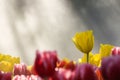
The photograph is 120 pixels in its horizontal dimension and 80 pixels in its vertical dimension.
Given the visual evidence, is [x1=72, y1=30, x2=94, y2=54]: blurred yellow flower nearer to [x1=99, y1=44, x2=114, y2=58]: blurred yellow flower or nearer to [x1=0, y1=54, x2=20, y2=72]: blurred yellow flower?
[x1=99, y1=44, x2=114, y2=58]: blurred yellow flower

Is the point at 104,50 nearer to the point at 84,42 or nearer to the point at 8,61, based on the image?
the point at 84,42

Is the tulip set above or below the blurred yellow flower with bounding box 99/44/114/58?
above

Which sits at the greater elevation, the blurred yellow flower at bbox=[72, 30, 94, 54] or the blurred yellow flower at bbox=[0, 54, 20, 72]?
the blurred yellow flower at bbox=[72, 30, 94, 54]

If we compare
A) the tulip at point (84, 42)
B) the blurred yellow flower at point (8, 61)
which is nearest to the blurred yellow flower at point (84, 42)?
the tulip at point (84, 42)

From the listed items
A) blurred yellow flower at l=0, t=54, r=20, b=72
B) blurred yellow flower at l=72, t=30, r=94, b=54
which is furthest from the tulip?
blurred yellow flower at l=0, t=54, r=20, b=72

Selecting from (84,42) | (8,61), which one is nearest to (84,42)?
(84,42)

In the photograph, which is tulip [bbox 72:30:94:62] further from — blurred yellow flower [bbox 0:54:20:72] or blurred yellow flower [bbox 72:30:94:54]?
blurred yellow flower [bbox 0:54:20:72]

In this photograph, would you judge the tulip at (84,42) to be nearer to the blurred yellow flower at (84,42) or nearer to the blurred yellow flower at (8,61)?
the blurred yellow flower at (84,42)

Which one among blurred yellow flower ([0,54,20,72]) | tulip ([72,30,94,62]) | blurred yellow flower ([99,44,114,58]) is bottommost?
blurred yellow flower ([0,54,20,72])

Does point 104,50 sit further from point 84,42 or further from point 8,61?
point 8,61

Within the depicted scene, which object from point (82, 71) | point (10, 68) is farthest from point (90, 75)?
point (10, 68)

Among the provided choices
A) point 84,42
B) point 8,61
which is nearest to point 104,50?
point 84,42
